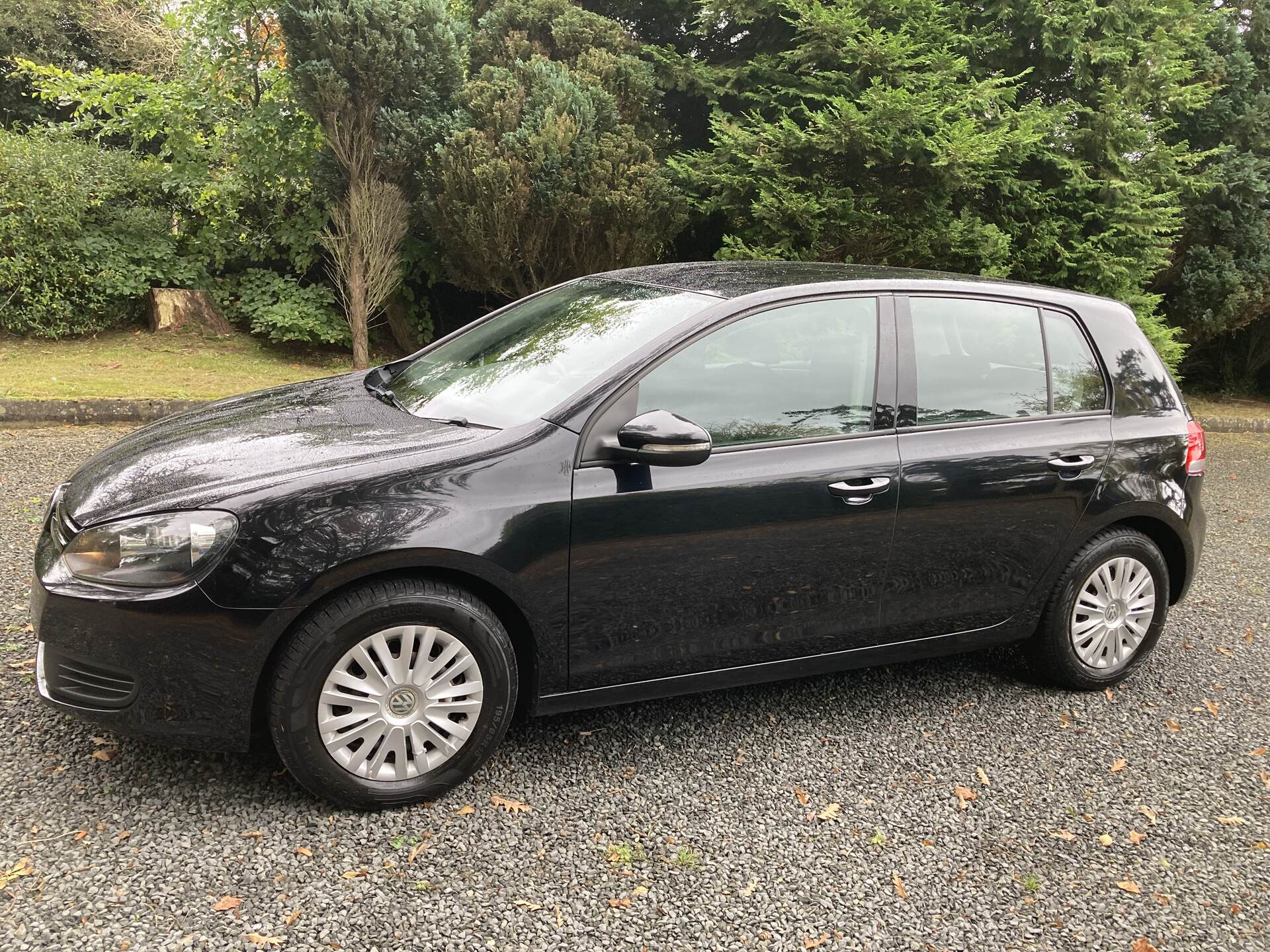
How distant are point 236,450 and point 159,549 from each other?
462 millimetres

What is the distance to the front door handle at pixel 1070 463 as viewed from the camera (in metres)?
3.77

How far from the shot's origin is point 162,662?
2.67 m

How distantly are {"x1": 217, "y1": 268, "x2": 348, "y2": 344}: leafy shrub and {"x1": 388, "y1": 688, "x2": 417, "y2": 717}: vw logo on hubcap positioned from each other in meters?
9.34

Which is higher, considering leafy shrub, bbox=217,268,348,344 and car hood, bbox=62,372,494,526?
leafy shrub, bbox=217,268,348,344

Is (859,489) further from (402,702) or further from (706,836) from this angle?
(402,702)

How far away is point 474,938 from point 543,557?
1049 mm

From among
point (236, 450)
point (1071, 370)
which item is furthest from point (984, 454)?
point (236, 450)

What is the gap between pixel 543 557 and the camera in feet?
9.73

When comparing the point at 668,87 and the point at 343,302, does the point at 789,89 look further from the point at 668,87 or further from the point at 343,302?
the point at 343,302

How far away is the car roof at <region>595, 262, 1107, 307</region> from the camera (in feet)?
11.9

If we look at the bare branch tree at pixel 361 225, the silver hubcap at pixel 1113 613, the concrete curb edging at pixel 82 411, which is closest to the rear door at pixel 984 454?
the silver hubcap at pixel 1113 613

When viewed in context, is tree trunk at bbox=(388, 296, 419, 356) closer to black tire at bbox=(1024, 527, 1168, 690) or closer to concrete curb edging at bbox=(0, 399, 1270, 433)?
concrete curb edging at bbox=(0, 399, 1270, 433)

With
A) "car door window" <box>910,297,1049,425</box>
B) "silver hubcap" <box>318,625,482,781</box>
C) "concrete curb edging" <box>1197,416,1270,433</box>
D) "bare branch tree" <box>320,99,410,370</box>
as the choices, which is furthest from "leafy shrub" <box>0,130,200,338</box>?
"concrete curb edging" <box>1197,416,1270,433</box>

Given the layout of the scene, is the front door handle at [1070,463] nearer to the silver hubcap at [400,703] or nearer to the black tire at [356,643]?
the black tire at [356,643]
